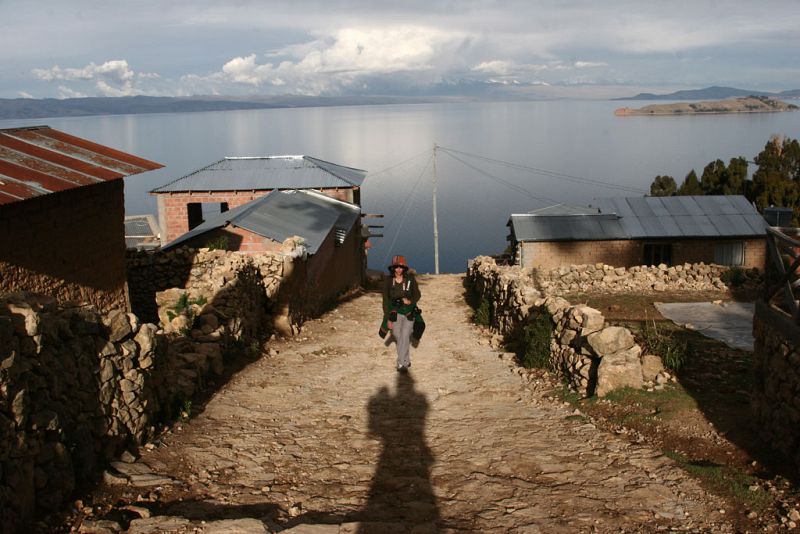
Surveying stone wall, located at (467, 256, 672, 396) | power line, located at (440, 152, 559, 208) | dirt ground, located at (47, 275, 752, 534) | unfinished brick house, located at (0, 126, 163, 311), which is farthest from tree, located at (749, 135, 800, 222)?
unfinished brick house, located at (0, 126, 163, 311)

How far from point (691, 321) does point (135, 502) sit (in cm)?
1406

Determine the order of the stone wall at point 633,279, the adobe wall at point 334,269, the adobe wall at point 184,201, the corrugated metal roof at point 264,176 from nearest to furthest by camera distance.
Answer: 1. the adobe wall at point 334,269
2. the stone wall at point 633,279
3. the adobe wall at point 184,201
4. the corrugated metal roof at point 264,176

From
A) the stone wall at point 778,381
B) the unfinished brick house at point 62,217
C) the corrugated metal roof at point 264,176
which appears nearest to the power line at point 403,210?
the corrugated metal roof at point 264,176

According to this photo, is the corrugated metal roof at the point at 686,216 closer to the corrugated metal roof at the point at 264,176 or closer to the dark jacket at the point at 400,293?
the corrugated metal roof at the point at 264,176

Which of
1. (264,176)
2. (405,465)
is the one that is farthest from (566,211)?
(405,465)

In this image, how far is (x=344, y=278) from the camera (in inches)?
992

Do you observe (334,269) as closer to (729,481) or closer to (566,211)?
(566,211)

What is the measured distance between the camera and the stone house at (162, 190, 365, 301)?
18427mm

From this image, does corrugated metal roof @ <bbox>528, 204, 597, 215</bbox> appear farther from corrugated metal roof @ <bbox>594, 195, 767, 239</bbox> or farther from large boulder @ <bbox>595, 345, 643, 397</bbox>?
large boulder @ <bbox>595, 345, 643, 397</bbox>

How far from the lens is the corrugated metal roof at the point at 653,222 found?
2928cm

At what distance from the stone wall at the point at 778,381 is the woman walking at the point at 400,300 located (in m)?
4.38

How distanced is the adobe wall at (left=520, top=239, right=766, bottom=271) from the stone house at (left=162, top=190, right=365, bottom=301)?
790 centimetres

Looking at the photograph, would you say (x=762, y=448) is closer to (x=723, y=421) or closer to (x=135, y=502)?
(x=723, y=421)

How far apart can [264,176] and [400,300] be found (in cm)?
2145
